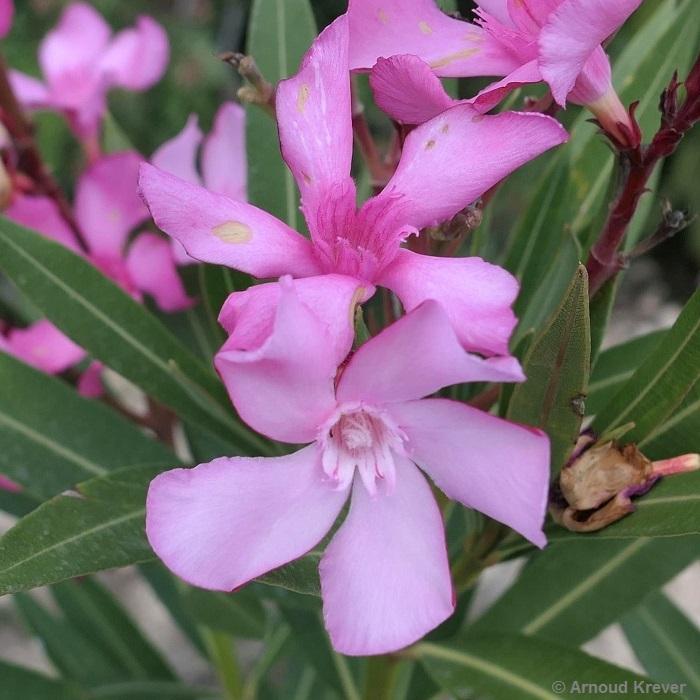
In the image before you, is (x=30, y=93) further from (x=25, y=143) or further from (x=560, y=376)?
(x=560, y=376)

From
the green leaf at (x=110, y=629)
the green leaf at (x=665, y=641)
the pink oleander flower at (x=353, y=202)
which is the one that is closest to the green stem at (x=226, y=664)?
the green leaf at (x=110, y=629)

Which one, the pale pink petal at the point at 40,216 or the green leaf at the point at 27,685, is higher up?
the pale pink petal at the point at 40,216

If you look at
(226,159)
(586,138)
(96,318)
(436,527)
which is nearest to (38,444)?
(96,318)

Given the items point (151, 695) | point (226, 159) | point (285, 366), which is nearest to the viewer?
point (285, 366)

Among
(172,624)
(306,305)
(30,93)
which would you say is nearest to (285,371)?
(306,305)

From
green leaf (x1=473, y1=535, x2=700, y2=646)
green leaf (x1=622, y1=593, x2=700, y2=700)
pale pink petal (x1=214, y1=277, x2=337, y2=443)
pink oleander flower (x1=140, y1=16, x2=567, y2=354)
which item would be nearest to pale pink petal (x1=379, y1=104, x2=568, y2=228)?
pink oleander flower (x1=140, y1=16, x2=567, y2=354)

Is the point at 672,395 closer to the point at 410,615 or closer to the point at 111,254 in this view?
the point at 410,615

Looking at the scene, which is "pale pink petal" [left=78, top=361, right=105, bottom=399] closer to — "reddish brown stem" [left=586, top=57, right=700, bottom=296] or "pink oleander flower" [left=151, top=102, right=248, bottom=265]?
"pink oleander flower" [left=151, top=102, right=248, bottom=265]

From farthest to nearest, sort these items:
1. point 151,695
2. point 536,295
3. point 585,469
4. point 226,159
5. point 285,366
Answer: point 151,695, point 226,159, point 536,295, point 585,469, point 285,366
